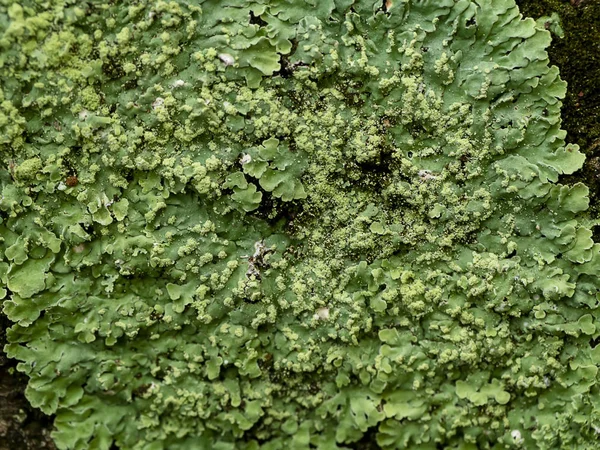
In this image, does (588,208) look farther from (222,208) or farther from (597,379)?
(222,208)

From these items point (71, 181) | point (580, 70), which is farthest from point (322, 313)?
point (580, 70)

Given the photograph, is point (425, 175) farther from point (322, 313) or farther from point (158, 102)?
point (158, 102)

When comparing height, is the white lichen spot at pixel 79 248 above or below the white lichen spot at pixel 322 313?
above

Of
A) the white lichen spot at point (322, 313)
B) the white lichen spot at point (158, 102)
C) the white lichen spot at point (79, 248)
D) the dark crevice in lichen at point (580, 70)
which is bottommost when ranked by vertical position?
the white lichen spot at point (322, 313)

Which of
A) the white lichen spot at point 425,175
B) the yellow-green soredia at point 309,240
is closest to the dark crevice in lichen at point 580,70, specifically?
the yellow-green soredia at point 309,240

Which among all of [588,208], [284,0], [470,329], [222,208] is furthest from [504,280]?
[284,0]

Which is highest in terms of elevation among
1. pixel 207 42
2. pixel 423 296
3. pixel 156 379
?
pixel 207 42

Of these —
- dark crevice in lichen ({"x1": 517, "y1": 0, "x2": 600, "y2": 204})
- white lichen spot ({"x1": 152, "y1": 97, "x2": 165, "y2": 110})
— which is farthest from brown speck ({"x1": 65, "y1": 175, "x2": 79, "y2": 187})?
dark crevice in lichen ({"x1": 517, "y1": 0, "x2": 600, "y2": 204})

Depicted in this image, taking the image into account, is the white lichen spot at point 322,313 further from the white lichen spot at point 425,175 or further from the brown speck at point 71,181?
the brown speck at point 71,181
